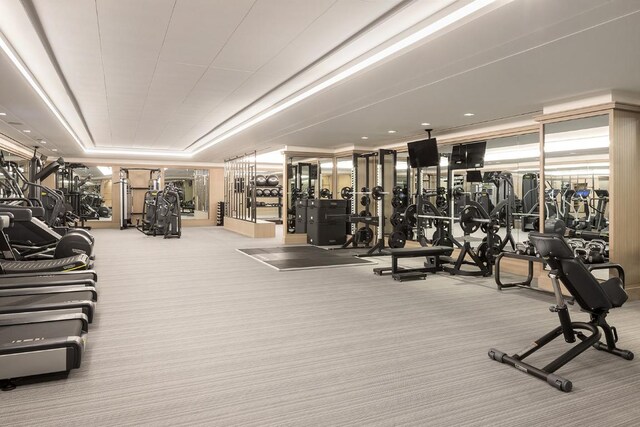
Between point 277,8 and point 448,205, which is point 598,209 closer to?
point 448,205

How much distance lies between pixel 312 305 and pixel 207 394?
208 centimetres

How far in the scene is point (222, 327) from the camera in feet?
12.3

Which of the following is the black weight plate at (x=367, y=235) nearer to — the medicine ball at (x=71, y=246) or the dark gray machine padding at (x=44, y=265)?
the medicine ball at (x=71, y=246)

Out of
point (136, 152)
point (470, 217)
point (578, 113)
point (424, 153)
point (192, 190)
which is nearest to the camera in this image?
point (578, 113)

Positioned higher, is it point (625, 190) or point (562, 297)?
point (625, 190)

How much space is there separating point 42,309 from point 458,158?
658 cm

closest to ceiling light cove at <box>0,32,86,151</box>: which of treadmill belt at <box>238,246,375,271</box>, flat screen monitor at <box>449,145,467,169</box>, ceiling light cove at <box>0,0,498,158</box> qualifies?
ceiling light cove at <box>0,0,498,158</box>

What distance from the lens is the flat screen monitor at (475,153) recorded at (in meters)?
7.24

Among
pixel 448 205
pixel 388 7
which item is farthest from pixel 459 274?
pixel 388 7

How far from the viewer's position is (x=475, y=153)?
7379mm

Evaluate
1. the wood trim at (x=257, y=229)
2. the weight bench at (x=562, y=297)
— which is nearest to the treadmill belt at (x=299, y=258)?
the wood trim at (x=257, y=229)

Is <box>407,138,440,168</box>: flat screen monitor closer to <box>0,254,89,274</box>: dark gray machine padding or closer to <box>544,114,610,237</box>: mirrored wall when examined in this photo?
<box>544,114,610,237</box>: mirrored wall

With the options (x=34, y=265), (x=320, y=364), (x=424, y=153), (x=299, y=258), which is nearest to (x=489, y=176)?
(x=424, y=153)

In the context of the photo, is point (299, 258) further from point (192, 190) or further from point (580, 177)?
point (192, 190)
